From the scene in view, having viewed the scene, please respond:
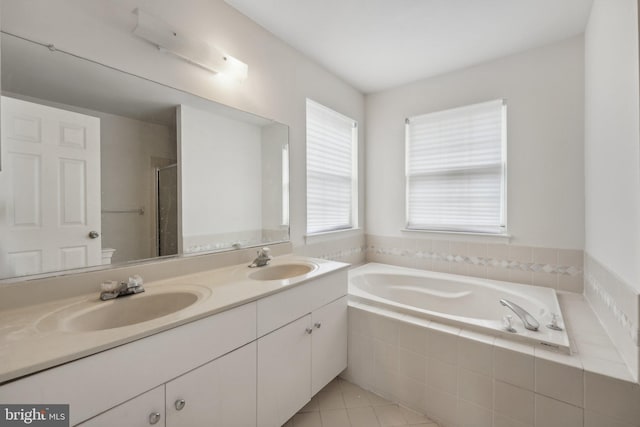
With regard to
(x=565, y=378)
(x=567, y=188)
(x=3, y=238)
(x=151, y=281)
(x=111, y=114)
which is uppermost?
(x=111, y=114)

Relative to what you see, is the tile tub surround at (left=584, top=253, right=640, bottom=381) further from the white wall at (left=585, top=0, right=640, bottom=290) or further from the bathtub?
the bathtub

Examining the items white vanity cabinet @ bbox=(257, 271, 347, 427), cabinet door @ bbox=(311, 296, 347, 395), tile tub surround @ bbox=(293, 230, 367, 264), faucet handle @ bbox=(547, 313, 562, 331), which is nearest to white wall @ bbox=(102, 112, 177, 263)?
white vanity cabinet @ bbox=(257, 271, 347, 427)

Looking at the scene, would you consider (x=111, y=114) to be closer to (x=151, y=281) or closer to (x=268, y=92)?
(x=151, y=281)

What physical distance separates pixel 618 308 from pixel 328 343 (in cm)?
150

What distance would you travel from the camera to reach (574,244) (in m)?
2.03

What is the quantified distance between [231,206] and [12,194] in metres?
0.95

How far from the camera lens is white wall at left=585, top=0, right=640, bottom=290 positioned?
1109 millimetres

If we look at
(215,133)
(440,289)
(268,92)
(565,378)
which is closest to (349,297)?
(440,289)

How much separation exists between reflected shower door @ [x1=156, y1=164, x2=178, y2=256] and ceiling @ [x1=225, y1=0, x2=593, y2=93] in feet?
3.89

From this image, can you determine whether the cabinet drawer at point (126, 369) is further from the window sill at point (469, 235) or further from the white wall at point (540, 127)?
the white wall at point (540, 127)

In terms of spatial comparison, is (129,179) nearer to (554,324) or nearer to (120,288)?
(120,288)

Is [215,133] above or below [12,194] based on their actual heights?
above

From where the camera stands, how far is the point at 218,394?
103cm

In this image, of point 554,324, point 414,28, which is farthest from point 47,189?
point 554,324
